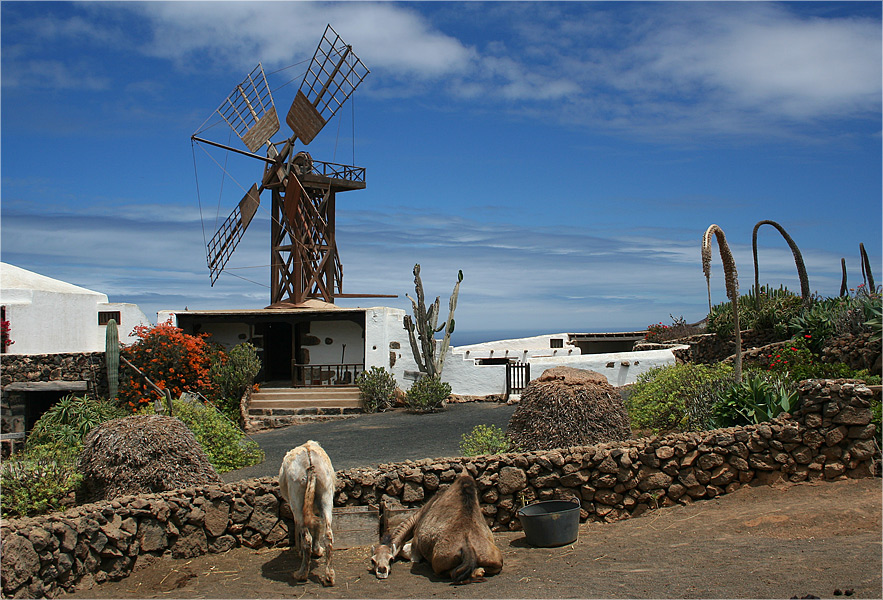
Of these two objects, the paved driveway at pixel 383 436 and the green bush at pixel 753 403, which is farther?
the paved driveway at pixel 383 436

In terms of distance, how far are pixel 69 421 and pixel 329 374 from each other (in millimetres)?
7885

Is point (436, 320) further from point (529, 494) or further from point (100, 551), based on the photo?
point (100, 551)

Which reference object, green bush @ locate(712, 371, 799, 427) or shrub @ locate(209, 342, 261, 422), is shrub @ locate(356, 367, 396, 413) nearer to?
shrub @ locate(209, 342, 261, 422)

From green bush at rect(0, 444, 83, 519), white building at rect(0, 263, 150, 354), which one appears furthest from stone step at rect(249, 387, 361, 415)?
green bush at rect(0, 444, 83, 519)

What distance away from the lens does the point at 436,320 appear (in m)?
20.6

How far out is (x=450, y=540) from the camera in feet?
23.2

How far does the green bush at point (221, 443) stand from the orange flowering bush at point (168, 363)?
20.9 ft

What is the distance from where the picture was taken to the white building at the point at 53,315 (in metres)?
22.5

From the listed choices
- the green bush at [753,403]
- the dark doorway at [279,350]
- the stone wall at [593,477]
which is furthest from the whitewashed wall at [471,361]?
the stone wall at [593,477]

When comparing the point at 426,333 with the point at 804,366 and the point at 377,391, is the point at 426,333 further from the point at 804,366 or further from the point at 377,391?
the point at 804,366

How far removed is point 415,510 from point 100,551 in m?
3.28

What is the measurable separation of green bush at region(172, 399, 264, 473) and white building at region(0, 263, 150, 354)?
12242 mm

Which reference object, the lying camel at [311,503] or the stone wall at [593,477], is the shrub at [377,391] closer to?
the stone wall at [593,477]

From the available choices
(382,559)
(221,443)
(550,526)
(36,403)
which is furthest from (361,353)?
(382,559)
